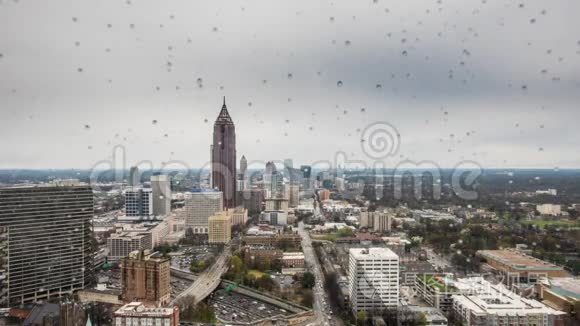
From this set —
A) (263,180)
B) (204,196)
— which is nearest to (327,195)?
(263,180)

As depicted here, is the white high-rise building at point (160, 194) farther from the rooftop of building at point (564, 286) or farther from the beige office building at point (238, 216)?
the rooftop of building at point (564, 286)

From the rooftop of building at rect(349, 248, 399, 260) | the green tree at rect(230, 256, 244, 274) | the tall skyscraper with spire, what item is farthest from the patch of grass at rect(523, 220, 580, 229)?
the tall skyscraper with spire

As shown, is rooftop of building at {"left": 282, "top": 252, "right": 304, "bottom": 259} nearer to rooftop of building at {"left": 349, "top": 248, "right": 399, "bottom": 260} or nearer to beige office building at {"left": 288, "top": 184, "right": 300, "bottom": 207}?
rooftop of building at {"left": 349, "top": 248, "right": 399, "bottom": 260}

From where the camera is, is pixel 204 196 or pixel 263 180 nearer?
pixel 204 196

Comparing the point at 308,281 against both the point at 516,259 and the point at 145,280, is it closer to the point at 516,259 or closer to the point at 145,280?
the point at 145,280

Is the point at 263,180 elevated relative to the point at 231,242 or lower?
elevated

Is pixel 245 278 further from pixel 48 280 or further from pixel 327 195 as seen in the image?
pixel 327 195
